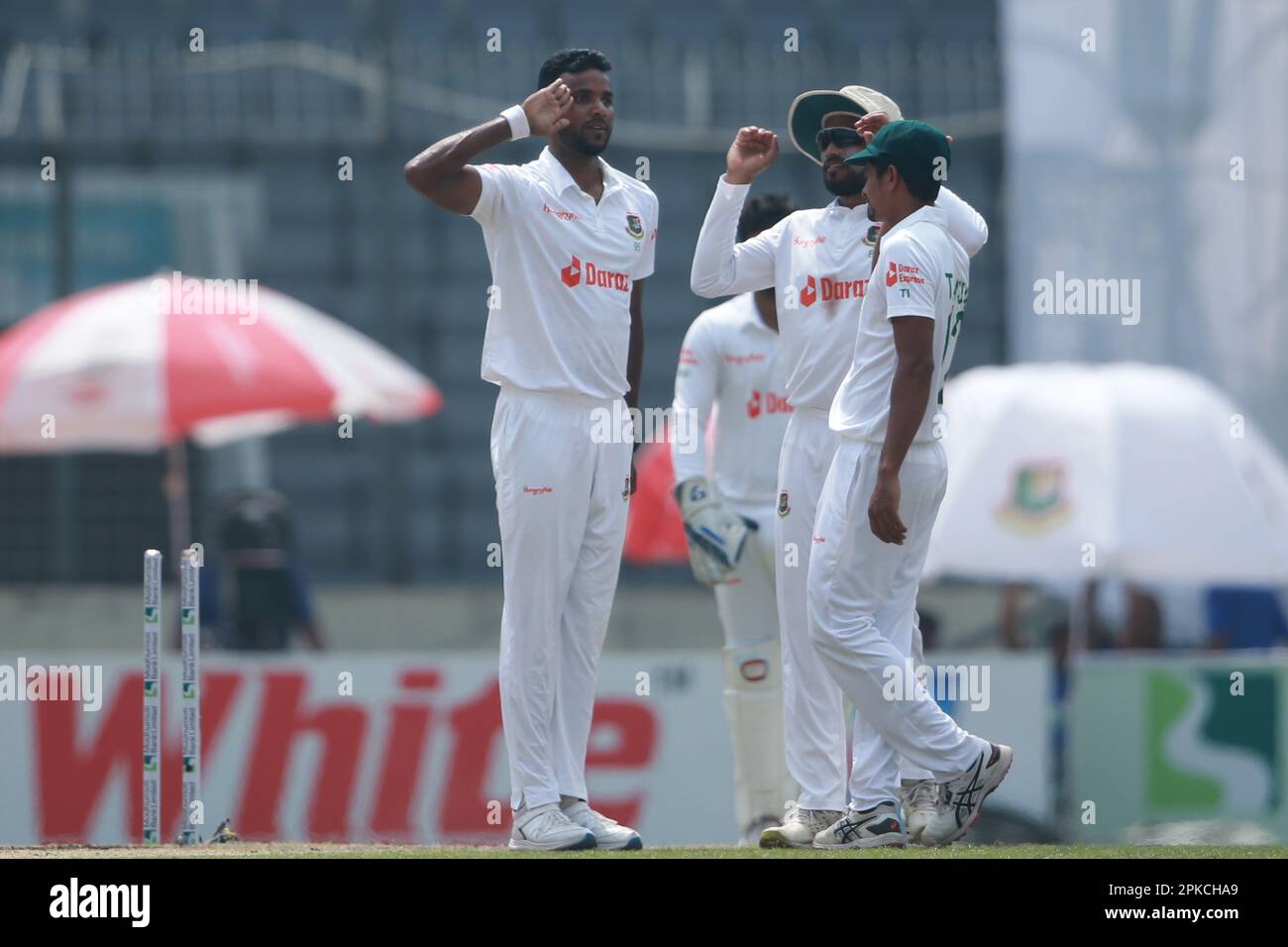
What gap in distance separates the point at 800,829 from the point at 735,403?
1.98 metres

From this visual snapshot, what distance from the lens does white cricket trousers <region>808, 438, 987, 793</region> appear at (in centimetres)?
621

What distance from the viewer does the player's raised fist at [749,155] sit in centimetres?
670

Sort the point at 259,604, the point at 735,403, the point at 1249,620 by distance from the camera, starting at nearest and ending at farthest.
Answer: the point at 735,403 < the point at 259,604 < the point at 1249,620

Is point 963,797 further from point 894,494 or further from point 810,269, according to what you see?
point 810,269

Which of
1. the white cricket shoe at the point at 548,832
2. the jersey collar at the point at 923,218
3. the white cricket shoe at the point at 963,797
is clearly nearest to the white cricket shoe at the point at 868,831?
the white cricket shoe at the point at 963,797

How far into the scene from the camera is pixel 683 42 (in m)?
16.0

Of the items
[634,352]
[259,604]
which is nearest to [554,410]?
[634,352]

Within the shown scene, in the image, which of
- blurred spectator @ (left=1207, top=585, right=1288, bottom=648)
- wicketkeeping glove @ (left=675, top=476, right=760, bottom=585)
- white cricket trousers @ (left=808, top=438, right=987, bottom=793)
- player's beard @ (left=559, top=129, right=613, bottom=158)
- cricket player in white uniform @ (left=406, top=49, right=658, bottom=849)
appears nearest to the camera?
white cricket trousers @ (left=808, top=438, right=987, bottom=793)

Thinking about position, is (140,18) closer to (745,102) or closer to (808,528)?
(745,102)

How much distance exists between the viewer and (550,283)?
21.3ft

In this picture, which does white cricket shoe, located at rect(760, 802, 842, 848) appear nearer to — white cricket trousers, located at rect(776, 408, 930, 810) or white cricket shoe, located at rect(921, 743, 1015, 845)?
white cricket trousers, located at rect(776, 408, 930, 810)

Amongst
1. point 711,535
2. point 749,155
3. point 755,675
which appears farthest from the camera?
point 755,675

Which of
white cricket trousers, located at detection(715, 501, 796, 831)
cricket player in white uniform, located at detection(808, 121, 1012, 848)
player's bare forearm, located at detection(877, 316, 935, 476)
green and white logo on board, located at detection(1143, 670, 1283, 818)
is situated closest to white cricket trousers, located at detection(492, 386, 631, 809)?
→ cricket player in white uniform, located at detection(808, 121, 1012, 848)

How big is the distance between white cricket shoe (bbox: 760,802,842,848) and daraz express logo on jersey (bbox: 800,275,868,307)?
1.58 meters
